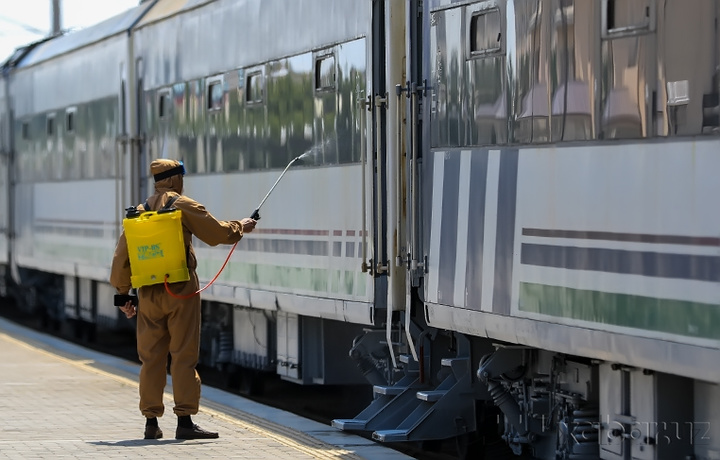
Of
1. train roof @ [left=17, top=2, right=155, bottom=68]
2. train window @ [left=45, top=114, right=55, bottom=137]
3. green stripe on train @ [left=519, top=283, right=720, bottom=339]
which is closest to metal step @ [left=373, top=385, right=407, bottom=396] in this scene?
green stripe on train @ [left=519, top=283, right=720, bottom=339]

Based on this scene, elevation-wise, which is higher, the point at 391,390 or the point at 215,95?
the point at 215,95

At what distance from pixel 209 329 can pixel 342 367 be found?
347 cm

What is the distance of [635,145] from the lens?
7.11 metres

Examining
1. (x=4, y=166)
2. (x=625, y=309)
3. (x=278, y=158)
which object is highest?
(x=4, y=166)

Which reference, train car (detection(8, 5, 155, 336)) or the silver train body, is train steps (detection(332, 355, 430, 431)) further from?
train car (detection(8, 5, 155, 336))

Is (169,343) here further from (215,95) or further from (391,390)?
(215,95)

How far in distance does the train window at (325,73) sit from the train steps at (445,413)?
255cm

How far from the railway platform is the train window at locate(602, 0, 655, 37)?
338 centimetres

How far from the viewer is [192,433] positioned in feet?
32.3

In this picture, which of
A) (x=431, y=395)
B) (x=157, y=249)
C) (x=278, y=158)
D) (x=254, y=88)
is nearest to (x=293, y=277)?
(x=278, y=158)

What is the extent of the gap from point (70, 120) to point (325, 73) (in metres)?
9.31

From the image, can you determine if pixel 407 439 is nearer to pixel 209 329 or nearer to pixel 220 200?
pixel 220 200

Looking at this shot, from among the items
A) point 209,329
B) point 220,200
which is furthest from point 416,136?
point 209,329

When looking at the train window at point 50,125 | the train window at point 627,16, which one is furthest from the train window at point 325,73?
the train window at point 50,125
